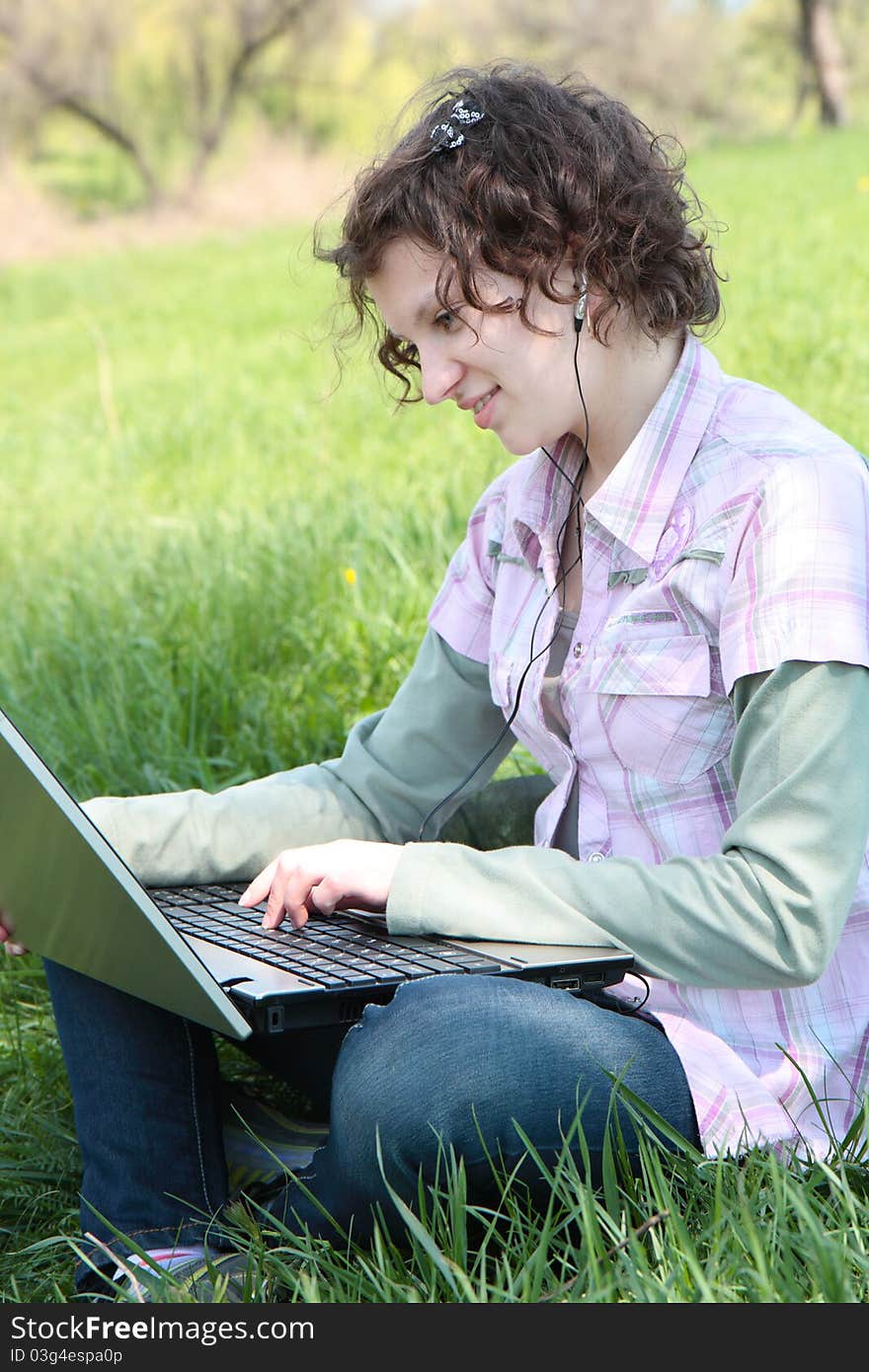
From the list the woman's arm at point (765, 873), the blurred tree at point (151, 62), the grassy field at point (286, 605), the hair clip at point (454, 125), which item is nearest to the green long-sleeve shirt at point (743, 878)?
the woman's arm at point (765, 873)

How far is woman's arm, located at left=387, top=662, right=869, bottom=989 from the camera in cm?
158

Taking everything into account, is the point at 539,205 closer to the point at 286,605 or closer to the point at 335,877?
the point at 335,877

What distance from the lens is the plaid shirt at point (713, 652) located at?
1654 mm

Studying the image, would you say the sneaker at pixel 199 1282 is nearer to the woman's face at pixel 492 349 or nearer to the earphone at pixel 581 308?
the woman's face at pixel 492 349

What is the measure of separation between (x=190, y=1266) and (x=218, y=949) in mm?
349

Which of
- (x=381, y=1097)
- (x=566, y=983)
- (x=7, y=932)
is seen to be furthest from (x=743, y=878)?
(x=7, y=932)

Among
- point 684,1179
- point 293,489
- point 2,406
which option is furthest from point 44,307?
point 684,1179

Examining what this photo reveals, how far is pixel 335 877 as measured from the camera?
1763 millimetres

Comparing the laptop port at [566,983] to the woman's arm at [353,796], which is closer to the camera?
the laptop port at [566,983]

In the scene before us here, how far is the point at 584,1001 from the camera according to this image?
167 centimetres

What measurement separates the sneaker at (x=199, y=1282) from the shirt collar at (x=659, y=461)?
0.94 metres

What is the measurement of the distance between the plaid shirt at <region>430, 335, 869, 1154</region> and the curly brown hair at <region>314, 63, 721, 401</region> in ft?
0.38

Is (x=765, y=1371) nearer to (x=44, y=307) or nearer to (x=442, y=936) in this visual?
(x=442, y=936)

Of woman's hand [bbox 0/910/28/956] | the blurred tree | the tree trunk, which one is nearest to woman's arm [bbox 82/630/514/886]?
woman's hand [bbox 0/910/28/956]
